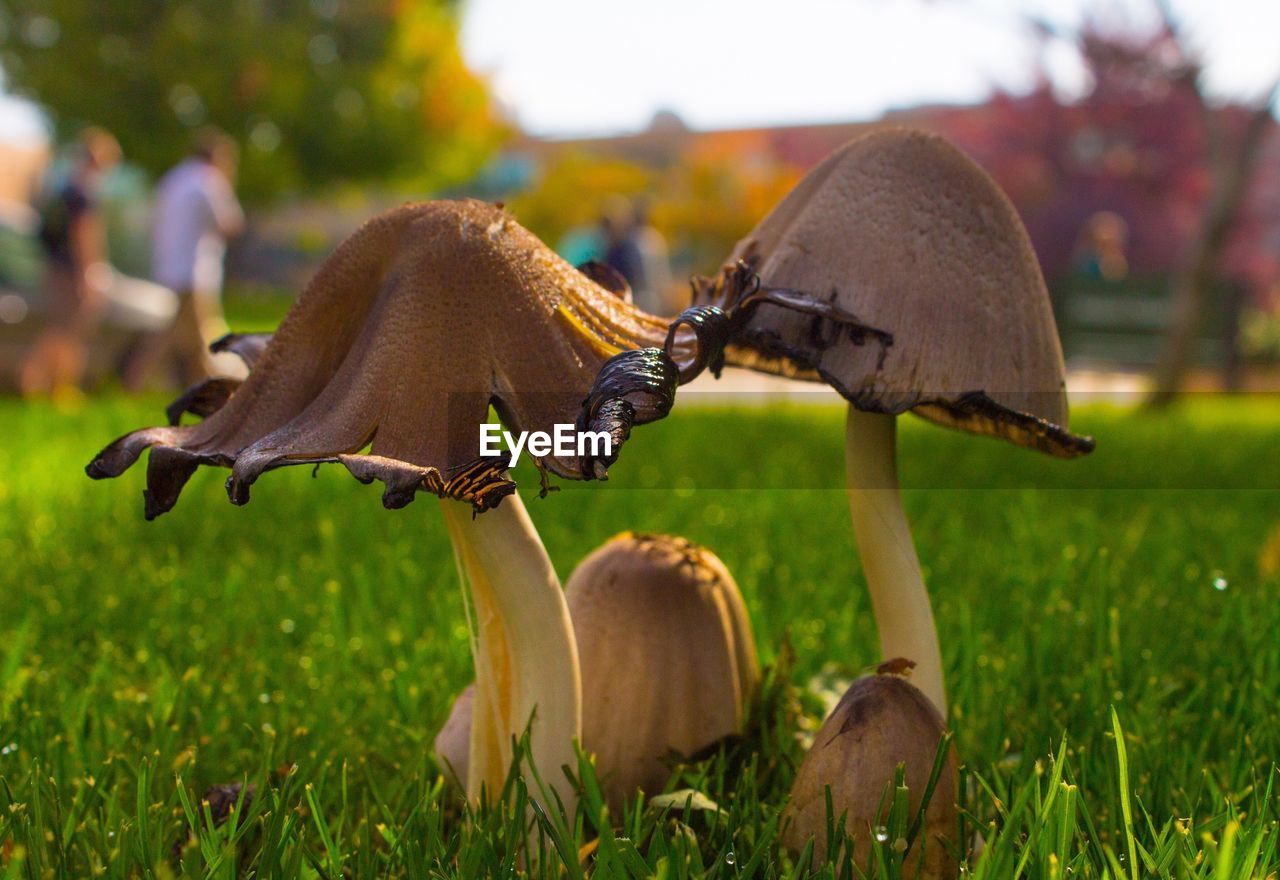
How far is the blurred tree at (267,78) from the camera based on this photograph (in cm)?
2484

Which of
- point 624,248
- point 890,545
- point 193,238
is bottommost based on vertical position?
point 890,545

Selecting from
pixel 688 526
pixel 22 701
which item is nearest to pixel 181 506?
pixel 688 526

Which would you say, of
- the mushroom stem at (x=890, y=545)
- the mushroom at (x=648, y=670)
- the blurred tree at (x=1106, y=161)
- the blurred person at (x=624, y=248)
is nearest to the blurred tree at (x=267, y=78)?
the blurred tree at (x=1106, y=161)

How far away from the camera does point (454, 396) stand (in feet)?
4.18

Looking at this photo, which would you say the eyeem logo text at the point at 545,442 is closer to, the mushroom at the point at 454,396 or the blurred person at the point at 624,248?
the mushroom at the point at 454,396

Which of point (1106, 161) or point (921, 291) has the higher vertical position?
point (1106, 161)

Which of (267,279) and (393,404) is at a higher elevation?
(267,279)

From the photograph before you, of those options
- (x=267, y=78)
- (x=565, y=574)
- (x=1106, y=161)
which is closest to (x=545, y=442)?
(x=565, y=574)

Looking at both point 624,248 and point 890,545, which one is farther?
point 624,248

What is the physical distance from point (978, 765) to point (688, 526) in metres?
1.84

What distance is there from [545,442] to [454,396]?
0.38ft

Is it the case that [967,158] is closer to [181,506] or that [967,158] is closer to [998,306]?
[998,306]

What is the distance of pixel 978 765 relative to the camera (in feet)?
6.16

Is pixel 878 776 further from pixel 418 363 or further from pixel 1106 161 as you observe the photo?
pixel 1106 161
